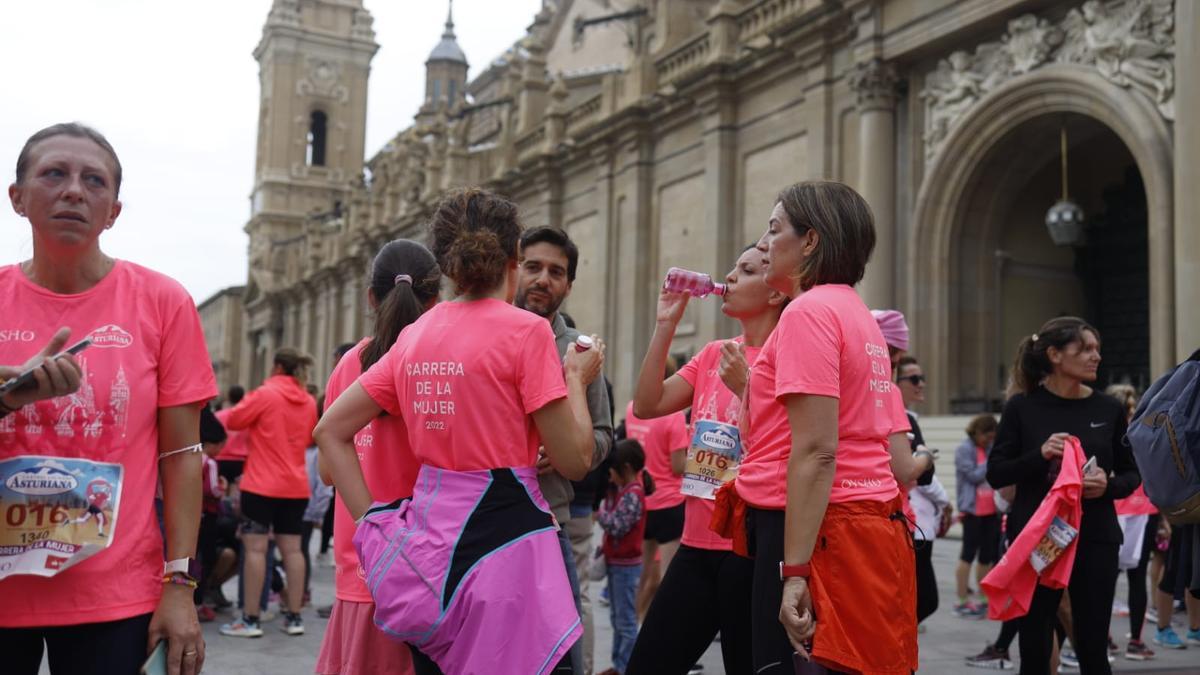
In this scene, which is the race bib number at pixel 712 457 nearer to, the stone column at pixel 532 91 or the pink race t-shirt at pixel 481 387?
the pink race t-shirt at pixel 481 387

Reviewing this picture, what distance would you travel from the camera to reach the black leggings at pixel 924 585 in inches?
163

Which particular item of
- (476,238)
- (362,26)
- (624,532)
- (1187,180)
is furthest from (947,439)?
(362,26)

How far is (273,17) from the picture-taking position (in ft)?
229

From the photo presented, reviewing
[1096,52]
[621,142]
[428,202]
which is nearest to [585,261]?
[621,142]

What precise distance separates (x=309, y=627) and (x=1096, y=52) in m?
11.6

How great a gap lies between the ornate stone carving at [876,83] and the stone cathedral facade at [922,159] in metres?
0.03

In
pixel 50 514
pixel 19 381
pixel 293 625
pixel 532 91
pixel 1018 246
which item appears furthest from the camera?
pixel 532 91

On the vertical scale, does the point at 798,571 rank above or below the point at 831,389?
below

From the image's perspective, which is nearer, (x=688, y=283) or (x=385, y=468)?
(x=385, y=468)

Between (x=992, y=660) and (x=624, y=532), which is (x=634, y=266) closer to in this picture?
(x=992, y=660)

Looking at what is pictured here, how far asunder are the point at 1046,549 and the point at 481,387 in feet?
10.9

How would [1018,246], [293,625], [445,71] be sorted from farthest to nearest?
[445,71]
[1018,246]
[293,625]

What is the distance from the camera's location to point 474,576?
3.13m

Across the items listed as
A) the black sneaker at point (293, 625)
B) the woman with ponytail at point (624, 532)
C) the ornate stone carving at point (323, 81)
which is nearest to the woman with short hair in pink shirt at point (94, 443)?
the woman with ponytail at point (624, 532)
